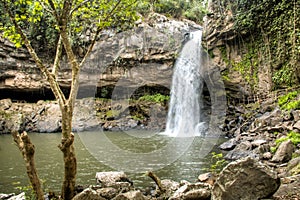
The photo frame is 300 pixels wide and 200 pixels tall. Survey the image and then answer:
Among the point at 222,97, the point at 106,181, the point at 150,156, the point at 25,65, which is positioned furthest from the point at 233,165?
the point at 25,65

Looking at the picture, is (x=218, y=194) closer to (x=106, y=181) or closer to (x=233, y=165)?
(x=233, y=165)

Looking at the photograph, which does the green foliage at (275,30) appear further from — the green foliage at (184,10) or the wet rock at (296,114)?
the green foliage at (184,10)

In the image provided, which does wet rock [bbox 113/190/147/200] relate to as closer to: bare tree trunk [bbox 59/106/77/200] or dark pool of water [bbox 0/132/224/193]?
bare tree trunk [bbox 59/106/77/200]

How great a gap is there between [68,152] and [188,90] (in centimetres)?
1485

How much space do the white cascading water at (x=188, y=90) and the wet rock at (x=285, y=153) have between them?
9.99 metres

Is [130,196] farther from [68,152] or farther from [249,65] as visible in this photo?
[249,65]

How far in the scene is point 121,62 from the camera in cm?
2052

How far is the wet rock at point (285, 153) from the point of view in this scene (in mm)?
6653

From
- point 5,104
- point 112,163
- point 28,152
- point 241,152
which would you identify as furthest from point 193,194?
point 5,104

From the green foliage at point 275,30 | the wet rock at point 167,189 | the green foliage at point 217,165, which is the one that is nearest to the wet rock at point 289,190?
the wet rock at point 167,189

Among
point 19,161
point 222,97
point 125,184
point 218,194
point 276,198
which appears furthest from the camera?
point 222,97

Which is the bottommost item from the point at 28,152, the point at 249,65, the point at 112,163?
the point at 112,163

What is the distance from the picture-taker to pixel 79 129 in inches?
741

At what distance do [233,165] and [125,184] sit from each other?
8.37ft
